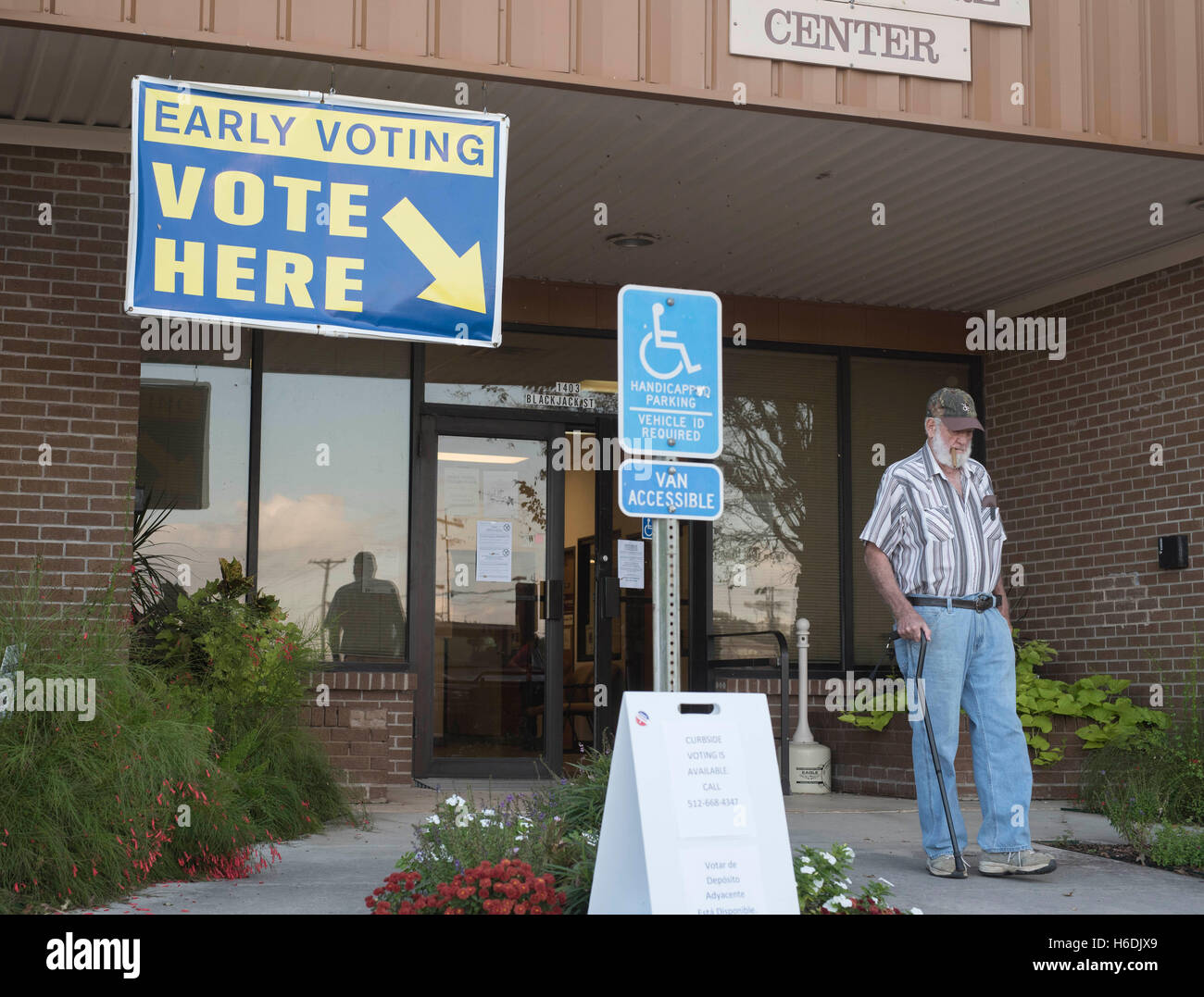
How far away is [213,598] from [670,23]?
13.3ft

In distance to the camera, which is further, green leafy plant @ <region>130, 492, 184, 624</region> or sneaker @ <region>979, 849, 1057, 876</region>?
green leafy plant @ <region>130, 492, 184, 624</region>

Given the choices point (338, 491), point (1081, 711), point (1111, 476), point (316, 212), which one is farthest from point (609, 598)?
point (316, 212)

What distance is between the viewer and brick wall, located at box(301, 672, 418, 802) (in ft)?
27.5

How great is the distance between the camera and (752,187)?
8336mm

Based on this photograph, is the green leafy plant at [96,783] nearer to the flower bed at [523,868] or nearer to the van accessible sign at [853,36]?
the flower bed at [523,868]

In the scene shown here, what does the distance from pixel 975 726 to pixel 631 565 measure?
4.85m

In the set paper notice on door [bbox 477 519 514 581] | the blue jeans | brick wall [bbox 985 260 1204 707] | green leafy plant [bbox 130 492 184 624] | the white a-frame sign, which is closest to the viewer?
the white a-frame sign

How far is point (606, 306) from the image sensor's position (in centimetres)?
1047

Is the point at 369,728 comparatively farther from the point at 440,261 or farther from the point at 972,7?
the point at 972,7

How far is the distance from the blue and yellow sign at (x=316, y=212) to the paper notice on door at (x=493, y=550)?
11.4 ft

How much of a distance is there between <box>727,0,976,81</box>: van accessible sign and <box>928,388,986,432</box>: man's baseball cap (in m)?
2.20

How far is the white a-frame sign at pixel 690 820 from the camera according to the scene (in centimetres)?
383

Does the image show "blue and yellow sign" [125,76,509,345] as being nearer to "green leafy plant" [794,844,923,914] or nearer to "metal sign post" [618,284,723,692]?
"metal sign post" [618,284,723,692]

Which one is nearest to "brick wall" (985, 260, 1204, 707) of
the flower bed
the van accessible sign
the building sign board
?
the building sign board
